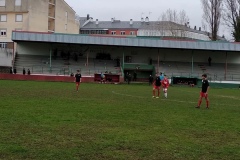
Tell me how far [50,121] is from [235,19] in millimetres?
55117

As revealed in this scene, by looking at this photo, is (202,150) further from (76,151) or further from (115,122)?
(115,122)

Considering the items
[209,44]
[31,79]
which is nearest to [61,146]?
[31,79]

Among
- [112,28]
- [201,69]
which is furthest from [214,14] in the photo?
[112,28]

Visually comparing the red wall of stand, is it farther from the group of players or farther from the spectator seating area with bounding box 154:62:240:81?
the group of players

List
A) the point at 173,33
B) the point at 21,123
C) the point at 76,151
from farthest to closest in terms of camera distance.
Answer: the point at 173,33 → the point at 21,123 → the point at 76,151

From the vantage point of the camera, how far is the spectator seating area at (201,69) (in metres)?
57.2

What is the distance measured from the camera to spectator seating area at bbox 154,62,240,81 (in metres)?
57.2

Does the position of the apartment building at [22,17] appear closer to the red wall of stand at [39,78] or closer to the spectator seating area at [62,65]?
the spectator seating area at [62,65]

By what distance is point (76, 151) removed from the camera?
319 inches

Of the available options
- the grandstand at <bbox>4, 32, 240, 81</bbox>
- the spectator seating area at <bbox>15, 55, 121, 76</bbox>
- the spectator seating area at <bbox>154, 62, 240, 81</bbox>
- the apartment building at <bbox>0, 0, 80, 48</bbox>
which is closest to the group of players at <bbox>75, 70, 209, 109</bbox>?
the spectator seating area at <bbox>15, 55, 121, 76</bbox>

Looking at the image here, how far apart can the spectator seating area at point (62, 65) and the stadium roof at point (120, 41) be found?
3401mm

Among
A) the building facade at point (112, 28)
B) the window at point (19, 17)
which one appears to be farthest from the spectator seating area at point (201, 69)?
the building facade at point (112, 28)

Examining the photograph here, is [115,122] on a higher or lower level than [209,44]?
lower

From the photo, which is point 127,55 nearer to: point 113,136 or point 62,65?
point 62,65
